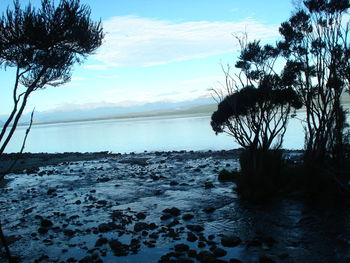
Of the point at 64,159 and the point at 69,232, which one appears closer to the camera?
the point at 69,232

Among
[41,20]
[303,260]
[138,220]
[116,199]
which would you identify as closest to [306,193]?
[303,260]

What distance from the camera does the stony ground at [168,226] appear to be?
7695 millimetres

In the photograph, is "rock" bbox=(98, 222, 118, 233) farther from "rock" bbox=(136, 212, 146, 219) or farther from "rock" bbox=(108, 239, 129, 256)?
"rock" bbox=(108, 239, 129, 256)

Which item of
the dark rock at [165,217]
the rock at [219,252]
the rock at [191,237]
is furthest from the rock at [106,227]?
the rock at [219,252]

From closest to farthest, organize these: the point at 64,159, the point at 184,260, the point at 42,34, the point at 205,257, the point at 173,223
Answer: the point at 42,34, the point at 184,260, the point at 205,257, the point at 173,223, the point at 64,159

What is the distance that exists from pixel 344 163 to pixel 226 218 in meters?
5.00

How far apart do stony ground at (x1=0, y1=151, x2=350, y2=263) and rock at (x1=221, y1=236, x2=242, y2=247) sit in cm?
3

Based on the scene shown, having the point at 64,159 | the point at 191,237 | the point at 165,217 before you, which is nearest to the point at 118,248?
the point at 191,237

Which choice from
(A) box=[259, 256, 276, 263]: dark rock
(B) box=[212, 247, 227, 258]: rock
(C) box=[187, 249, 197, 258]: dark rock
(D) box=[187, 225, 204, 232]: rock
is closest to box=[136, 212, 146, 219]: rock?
(D) box=[187, 225, 204, 232]: rock

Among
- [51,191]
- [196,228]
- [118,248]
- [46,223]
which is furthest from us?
[51,191]

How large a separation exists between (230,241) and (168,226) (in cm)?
235

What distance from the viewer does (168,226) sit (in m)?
9.89

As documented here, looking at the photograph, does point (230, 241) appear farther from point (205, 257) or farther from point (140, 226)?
point (140, 226)

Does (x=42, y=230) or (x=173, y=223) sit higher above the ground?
(x=173, y=223)
